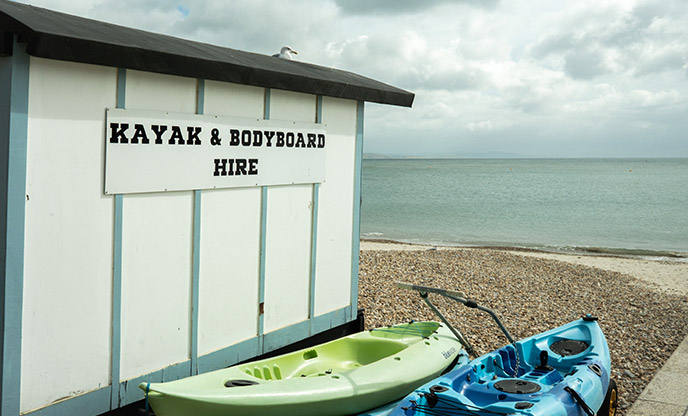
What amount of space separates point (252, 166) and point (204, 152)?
1.75 feet

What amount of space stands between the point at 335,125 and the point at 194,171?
188cm

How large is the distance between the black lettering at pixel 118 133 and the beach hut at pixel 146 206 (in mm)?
15

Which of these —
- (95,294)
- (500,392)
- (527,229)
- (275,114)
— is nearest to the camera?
(95,294)

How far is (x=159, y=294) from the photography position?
4.62m

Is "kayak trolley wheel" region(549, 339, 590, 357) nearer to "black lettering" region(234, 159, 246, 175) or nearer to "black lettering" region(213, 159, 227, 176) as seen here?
"black lettering" region(234, 159, 246, 175)

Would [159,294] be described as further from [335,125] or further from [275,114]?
[335,125]

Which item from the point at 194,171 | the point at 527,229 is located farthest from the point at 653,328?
the point at 527,229

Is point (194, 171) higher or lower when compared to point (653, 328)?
higher

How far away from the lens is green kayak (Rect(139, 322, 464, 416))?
4059mm

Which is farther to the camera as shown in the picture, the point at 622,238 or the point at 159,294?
the point at 622,238

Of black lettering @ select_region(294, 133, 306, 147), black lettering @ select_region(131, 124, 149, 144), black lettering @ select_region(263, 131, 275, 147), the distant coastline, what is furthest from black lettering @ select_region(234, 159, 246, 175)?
the distant coastline

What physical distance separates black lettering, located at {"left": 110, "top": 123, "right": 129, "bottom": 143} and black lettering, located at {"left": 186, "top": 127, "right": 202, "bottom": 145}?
21.0 inches

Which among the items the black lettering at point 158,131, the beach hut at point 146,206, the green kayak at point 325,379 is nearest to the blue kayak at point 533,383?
the green kayak at point 325,379

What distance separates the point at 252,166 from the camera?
532cm
